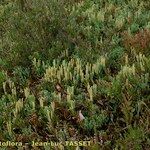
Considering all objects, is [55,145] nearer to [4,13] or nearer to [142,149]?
[142,149]

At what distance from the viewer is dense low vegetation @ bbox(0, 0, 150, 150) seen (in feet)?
15.2

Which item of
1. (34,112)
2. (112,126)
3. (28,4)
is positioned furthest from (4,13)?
(112,126)

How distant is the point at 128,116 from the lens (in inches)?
182

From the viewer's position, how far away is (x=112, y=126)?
470 cm

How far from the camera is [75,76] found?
553cm

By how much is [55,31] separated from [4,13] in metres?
1.96

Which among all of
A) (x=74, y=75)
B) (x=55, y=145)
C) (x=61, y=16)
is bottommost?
(x=55, y=145)

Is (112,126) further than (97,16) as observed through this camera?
No

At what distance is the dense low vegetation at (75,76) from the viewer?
4.64m

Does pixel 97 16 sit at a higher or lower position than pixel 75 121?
higher

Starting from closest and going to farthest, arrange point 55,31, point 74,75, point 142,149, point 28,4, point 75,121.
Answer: point 142,149
point 75,121
point 74,75
point 55,31
point 28,4

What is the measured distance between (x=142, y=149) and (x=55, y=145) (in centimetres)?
103

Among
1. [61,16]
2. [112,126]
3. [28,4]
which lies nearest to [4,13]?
[28,4]

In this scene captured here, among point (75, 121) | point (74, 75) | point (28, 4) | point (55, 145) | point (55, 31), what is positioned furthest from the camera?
point (28, 4)
